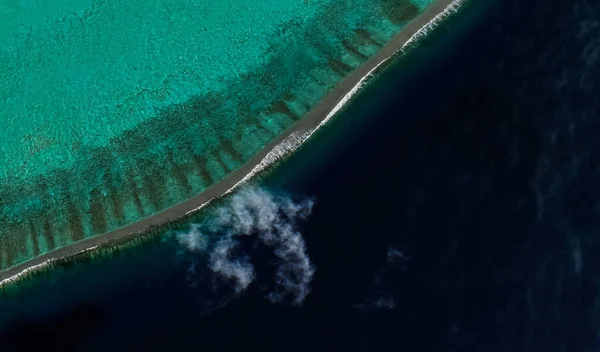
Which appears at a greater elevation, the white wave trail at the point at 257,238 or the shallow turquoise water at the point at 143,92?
the shallow turquoise water at the point at 143,92

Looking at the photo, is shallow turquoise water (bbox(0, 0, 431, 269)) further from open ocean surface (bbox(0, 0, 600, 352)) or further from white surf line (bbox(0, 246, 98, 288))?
open ocean surface (bbox(0, 0, 600, 352))

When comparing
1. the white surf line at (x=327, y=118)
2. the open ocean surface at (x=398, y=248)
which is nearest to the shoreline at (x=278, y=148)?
the white surf line at (x=327, y=118)

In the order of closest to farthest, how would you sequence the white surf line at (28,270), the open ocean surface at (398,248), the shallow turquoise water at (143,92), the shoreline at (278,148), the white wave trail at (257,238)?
the open ocean surface at (398,248) → the white wave trail at (257,238) → the white surf line at (28,270) → the shoreline at (278,148) → the shallow turquoise water at (143,92)

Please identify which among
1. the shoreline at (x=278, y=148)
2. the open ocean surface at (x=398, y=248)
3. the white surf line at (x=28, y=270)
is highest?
Result: the shoreline at (x=278, y=148)

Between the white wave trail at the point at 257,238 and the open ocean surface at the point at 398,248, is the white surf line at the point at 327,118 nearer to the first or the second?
the open ocean surface at the point at 398,248

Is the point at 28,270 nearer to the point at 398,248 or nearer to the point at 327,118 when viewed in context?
the point at 327,118

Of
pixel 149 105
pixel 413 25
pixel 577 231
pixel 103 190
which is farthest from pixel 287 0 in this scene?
pixel 577 231

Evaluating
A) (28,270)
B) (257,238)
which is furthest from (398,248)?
(28,270)
